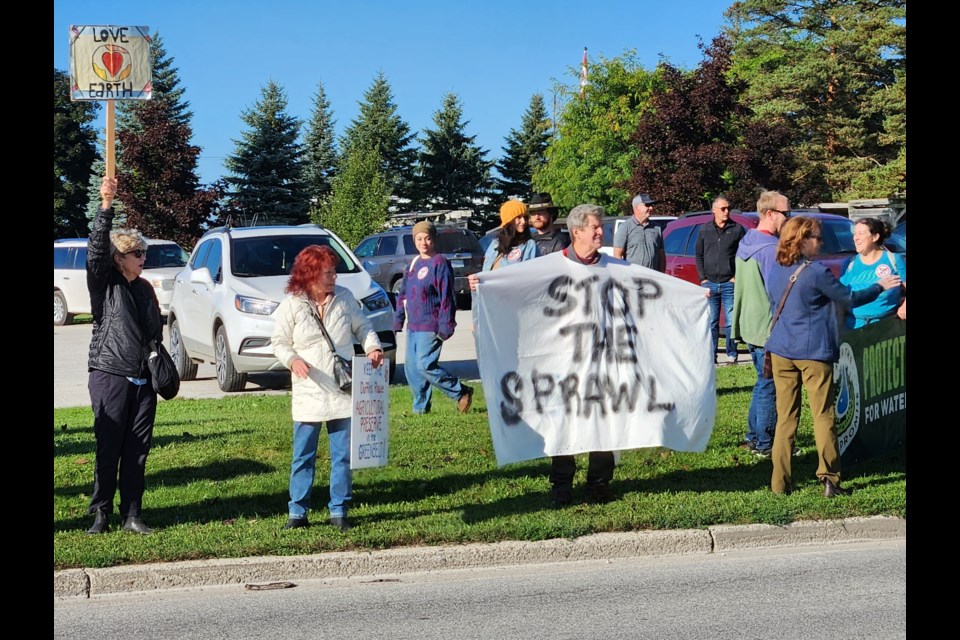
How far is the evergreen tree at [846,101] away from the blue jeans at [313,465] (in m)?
47.2

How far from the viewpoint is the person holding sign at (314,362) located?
24.3 feet

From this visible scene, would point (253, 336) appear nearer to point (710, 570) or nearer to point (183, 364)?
point (183, 364)

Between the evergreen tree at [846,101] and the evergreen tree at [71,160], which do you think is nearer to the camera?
the evergreen tree at [846,101]

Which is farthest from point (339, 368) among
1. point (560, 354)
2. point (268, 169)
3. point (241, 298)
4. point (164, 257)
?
point (268, 169)

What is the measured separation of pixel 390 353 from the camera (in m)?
14.1

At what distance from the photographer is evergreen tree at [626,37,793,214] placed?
41.0 meters

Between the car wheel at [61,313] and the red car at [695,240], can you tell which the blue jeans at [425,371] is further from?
the car wheel at [61,313]

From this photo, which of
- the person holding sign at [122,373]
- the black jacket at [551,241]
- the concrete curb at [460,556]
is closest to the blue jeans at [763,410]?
the black jacket at [551,241]

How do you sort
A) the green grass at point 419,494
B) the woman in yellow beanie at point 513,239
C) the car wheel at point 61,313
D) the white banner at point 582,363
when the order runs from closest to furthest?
the green grass at point 419,494 < the white banner at point 582,363 < the woman in yellow beanie at point 513,239 < the car wheel at point 61,313

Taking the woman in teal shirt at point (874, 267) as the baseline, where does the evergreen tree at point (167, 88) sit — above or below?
above

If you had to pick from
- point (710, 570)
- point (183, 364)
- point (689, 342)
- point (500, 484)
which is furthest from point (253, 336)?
point (710, 570)

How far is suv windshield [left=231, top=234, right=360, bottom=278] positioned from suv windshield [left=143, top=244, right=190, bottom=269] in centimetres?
1346

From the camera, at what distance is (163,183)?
50719mm

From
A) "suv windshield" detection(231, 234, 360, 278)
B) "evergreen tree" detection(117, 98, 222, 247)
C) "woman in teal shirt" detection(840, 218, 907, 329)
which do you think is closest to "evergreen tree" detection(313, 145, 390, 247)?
"evergreen tree" detection(117, 98, 222, 247)
